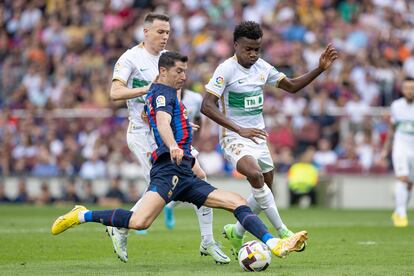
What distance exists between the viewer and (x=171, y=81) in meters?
10.4

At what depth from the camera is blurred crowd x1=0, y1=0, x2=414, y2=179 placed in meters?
25.2

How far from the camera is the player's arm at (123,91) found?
11477 millimetres

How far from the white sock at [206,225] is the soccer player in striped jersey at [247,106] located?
0.43 meters

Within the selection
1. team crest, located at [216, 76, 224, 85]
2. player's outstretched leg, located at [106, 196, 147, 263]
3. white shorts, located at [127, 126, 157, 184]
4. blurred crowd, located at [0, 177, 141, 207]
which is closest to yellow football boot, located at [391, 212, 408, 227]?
white shorts, located at [127, 126, 157, 184]

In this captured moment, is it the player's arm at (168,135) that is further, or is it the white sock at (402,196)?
the white sock at (402,196)

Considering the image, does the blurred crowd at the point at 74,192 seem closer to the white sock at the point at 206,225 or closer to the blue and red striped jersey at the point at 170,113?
the white sock at the point at 206,225

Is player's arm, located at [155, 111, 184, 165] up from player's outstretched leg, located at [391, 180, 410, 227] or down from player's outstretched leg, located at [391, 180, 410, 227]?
up

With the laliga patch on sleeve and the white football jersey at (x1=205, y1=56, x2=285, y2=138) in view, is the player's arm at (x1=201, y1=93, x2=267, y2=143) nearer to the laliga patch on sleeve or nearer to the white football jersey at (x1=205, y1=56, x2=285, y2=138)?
the white football jersey at (x1=205, y1=56, x2=285, y2=138)

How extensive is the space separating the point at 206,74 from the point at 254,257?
16.6 metres

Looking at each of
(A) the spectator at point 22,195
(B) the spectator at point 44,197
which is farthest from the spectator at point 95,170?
(A) the spectator at point 22,195

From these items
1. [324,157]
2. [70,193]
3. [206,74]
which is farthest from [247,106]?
[206,74]

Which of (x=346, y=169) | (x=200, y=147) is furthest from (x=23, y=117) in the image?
(x=346, y=169)

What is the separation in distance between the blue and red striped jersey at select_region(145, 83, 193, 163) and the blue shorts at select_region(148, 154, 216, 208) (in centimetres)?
11

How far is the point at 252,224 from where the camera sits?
10.0 metres
